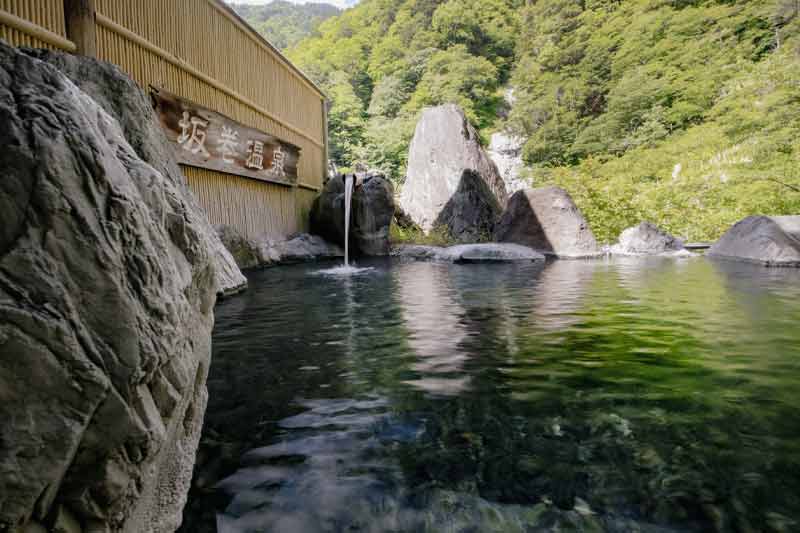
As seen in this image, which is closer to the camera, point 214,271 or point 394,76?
point 214,271

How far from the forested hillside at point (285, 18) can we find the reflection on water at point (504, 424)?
44.5 metres

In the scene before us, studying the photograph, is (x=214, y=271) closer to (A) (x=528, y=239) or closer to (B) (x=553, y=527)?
(B) (x=553, y=527)

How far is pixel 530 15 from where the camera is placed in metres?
30.7

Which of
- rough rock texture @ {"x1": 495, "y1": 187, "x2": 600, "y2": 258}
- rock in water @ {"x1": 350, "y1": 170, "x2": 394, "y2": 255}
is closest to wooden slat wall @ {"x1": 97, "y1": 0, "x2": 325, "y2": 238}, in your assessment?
rock in water @ {"x1": 350, "y1": 170, "x2": 394, "y2": 255}

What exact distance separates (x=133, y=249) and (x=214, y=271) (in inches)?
21.4

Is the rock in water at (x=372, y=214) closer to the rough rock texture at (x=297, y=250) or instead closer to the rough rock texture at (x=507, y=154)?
the rough rock texture at (x=297, y=250)

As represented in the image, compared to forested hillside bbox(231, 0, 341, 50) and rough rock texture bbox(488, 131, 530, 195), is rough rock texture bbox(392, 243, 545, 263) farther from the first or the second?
forested hillside bbox(231, 0, 341, 50)

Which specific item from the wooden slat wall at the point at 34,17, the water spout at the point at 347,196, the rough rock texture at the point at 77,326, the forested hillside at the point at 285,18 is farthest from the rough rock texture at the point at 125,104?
the forested hillside at the point at 285,18

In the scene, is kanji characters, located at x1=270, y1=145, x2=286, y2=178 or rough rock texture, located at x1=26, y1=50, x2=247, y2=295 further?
kanji characters, located at x1=270, y1=145, x2=286, y2=178

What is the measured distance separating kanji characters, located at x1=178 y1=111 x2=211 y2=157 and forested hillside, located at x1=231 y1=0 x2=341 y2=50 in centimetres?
3822

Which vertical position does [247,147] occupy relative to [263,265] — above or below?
above

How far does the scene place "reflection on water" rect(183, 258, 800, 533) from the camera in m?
1.26

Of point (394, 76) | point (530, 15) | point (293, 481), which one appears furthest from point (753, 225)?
point (530, 15)

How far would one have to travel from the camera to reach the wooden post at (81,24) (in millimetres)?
5355
